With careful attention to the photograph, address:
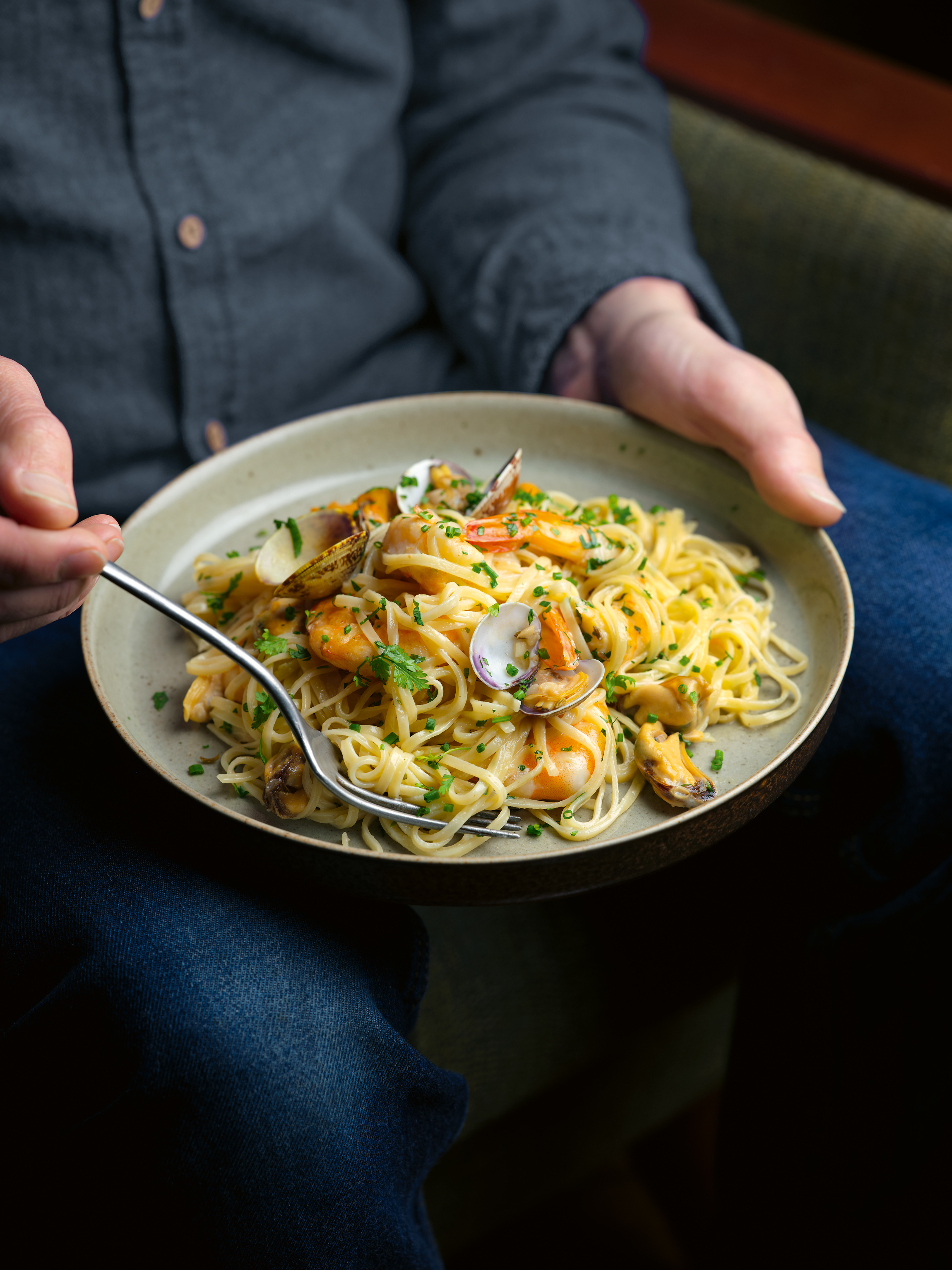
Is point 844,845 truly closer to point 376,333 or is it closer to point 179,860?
point 179,860

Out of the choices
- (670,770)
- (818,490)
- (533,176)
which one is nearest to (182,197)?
(533,176)

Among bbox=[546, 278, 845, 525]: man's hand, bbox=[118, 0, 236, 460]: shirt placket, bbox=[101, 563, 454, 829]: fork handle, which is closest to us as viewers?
bbox=[101, 563, 454, 829]: fork handle

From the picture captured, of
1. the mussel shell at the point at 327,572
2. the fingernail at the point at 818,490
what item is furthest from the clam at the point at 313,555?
the fingernail at the point at 818,490

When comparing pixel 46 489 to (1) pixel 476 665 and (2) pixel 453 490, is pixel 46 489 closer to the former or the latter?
(1) pixel 476 665

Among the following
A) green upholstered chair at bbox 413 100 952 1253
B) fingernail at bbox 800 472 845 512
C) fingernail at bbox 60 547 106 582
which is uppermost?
fingernail at bbox 60 547 106 582

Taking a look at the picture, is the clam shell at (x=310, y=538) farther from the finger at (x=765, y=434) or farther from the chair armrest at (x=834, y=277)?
the chair armrest at (x=834, y=277)

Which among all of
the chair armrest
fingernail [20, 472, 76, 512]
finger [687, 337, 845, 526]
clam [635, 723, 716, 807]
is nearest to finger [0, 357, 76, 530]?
fingernail [20, 472, 76, 512]

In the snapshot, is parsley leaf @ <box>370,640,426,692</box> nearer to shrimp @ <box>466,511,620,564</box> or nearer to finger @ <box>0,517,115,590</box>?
shrimp @ <box>466,511,620,564</box>
